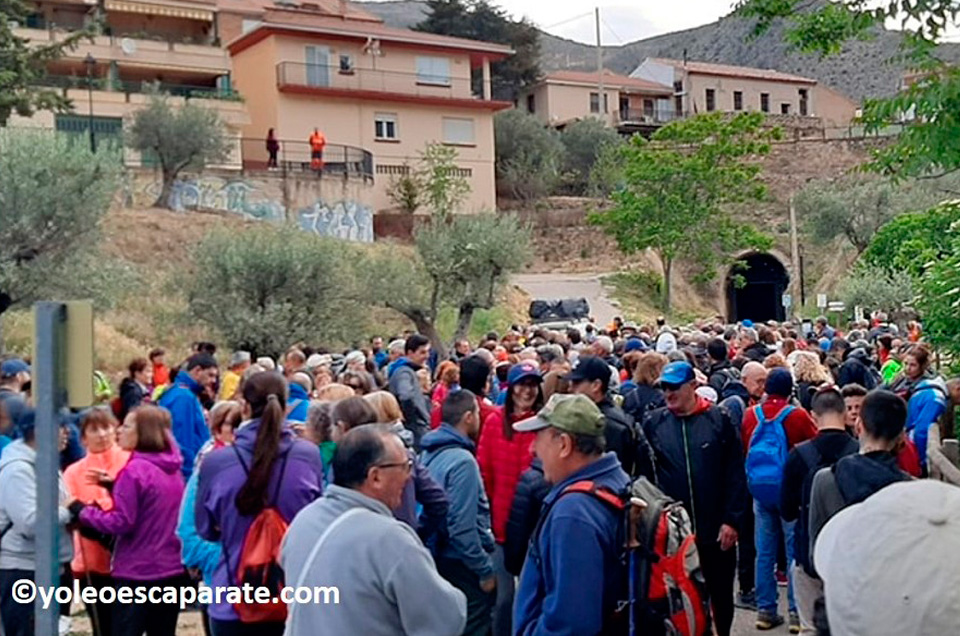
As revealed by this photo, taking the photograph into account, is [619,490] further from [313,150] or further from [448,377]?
[313,150]

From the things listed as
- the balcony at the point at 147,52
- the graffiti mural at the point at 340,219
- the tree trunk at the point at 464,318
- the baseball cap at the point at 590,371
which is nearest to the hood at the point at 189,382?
the baseball cap at the point at 590,371

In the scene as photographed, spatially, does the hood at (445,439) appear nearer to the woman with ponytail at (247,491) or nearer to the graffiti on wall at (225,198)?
the woman with ponytail at (247,491)

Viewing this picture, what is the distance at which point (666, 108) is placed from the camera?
75.9 meters

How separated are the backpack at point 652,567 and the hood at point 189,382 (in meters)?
6.57

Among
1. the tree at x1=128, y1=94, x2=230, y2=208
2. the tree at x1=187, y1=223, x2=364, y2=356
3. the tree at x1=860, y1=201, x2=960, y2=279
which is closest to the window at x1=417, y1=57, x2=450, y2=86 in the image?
the tree at x1=128, y1=94, x2=230, y2=208

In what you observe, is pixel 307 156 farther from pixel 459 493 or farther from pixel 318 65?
pixel 459 493

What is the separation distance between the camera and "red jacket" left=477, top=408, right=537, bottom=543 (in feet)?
21.0

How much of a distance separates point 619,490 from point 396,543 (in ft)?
3.18

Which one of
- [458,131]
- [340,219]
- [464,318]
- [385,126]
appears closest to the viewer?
[464,318]

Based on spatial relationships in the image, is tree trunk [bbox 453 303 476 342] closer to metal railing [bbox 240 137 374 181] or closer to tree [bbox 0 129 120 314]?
tree [bbox 0 129 120 314]

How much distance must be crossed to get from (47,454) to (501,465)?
3.13 m

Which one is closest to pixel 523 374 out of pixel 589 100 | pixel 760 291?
pixel 760 291

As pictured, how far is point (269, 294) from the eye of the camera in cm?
2300

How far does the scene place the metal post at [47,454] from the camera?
12.6 ft
